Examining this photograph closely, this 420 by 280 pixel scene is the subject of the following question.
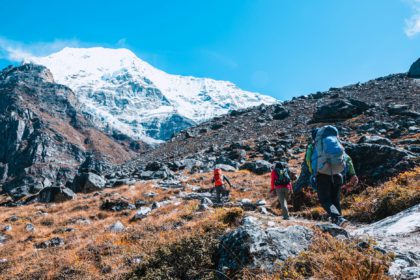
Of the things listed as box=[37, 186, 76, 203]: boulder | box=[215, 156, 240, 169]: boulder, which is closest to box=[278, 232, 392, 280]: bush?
box=[37, 186, 76, 203]: boulder

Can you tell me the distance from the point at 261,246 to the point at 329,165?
2.47m

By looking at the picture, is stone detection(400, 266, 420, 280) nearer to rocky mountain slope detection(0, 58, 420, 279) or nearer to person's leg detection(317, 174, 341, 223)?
rocky mountain slope detection(0, 58, 420, 279)

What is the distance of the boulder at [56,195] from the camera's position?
21.9m

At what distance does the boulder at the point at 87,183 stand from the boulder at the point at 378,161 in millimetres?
19698

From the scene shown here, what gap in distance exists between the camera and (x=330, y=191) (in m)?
6.87

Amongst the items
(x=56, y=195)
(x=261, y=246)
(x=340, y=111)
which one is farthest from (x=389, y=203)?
(x=340, y=111)

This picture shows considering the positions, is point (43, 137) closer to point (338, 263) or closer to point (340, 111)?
point (340, 111)

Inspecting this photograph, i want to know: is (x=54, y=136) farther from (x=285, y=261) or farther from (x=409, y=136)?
(x=285, y=261)

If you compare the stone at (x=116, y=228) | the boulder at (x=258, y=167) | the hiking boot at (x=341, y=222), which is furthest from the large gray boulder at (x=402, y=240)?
the boulder at (x=258, y=167)

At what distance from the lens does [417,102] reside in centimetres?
3822

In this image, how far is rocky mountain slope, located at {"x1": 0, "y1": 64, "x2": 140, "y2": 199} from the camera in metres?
134

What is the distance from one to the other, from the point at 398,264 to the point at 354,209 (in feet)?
17.9

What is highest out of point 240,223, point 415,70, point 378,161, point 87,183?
point 415,70

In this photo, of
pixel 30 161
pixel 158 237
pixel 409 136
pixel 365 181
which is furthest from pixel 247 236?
pixel 30 161
